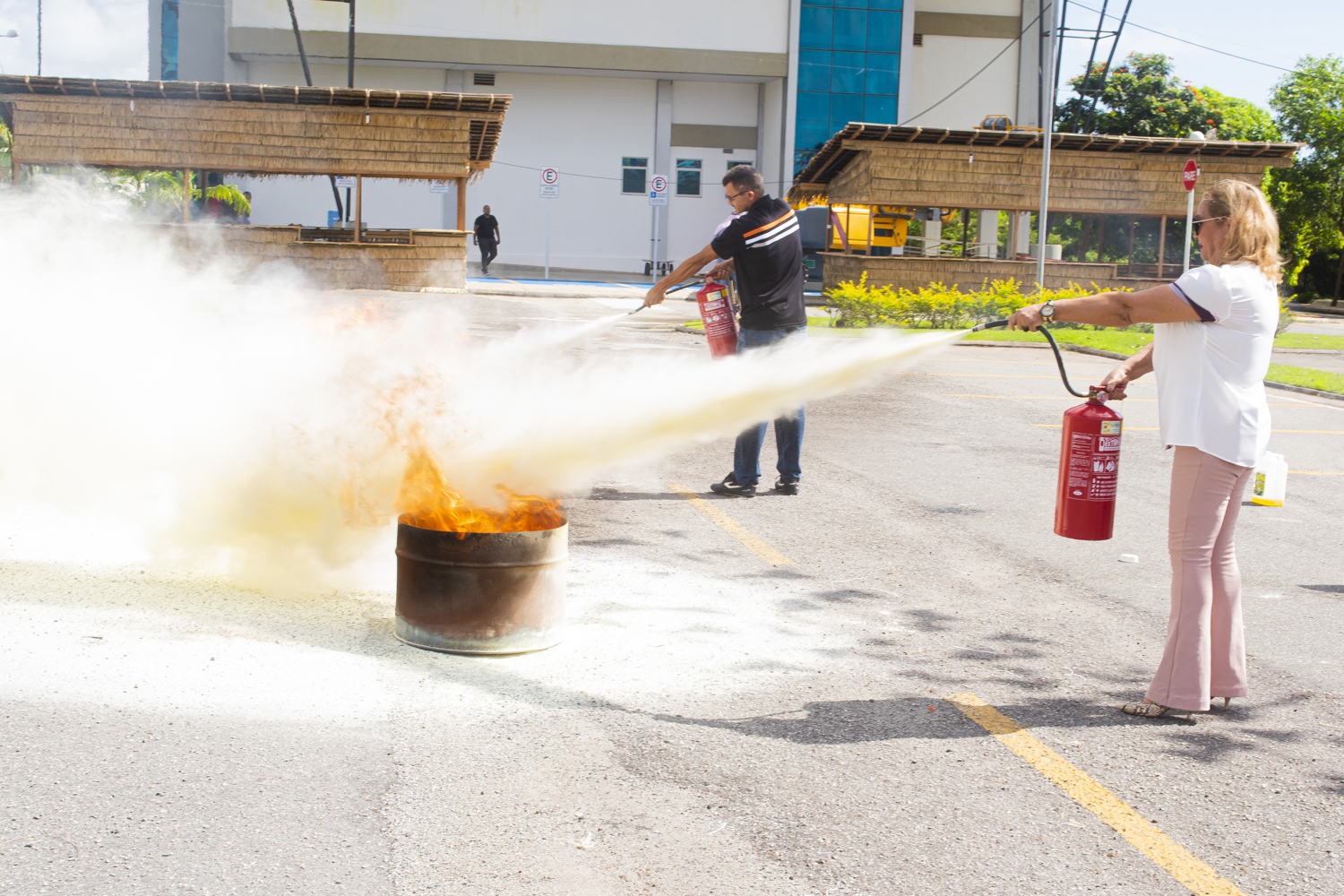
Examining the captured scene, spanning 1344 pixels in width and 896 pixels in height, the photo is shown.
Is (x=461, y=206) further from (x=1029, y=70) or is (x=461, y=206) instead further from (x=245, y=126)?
(x=1029, y=70)

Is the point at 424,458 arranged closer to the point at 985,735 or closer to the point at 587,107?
the point at 985,735

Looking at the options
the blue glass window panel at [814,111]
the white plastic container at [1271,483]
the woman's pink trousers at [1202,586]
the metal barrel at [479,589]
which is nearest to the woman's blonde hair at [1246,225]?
the woman's pink trousers at [1202,586]

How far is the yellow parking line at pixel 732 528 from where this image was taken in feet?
20.7

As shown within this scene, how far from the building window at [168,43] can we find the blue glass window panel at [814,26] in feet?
74.0

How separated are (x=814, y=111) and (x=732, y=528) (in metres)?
34.5

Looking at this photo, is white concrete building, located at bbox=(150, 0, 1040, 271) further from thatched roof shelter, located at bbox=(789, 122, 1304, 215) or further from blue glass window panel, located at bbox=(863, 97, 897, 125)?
thatched roof shelter, located at bbox=(789, 122, 1304, 215)

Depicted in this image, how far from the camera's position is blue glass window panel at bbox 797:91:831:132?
128 feet

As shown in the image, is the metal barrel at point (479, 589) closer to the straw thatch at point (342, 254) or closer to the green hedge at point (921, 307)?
the green hedge at point (921, 307)

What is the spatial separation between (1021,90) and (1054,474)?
36.0m

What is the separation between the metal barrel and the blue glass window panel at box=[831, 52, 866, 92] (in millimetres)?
37172

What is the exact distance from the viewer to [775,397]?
244 inches

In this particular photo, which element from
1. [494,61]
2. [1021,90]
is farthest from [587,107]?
[1021,90]

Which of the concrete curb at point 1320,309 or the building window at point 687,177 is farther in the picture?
the building window at point 687,177

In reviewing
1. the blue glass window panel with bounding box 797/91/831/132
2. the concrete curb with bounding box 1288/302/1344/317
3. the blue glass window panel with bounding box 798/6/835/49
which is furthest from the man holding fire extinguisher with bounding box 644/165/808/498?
the concrete curb with bounding box 1288/302/1344/317
